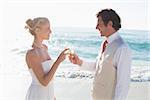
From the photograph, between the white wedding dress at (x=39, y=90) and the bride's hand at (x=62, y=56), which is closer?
the bride's hand at (x=62, y=56)

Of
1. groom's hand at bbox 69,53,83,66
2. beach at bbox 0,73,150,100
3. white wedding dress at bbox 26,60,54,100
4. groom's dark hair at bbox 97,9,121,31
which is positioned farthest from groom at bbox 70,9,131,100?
beach at bbox 0,73,150,100

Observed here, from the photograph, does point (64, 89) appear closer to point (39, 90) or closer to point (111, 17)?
point (39, 90)

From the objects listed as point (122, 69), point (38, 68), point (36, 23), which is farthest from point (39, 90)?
point (122, 69)

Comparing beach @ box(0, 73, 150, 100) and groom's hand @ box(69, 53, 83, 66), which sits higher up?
groom's hand @ box(69, 53, 83, 66)

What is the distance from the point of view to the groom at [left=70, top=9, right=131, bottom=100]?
197 centimetres

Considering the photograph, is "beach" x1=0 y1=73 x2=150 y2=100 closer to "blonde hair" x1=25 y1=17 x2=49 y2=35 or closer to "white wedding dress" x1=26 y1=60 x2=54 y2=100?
"white wedding dress" x1=26 y1=60 x2=54 y2=100

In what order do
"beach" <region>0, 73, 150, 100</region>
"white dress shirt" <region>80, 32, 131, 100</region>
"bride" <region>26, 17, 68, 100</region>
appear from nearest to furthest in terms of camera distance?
"white dress shirt" <region>80, 32, 131, 100</region> < "bride" <region>26, 17, 68, 100</region> < "beach" <region>0, 73, 150, 100</region>

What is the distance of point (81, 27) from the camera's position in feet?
11.9

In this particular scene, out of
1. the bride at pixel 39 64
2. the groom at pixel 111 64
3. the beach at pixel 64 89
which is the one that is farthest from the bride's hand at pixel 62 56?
the beach at pixel 64 89

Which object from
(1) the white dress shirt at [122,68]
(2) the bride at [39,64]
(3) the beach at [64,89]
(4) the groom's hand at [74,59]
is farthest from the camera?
(3) the beach at [64,89]

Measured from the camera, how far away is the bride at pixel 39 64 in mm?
2066

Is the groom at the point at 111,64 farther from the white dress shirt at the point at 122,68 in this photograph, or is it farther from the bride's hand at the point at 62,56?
the bride's hand at the point at 62,56

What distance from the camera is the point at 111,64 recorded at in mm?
2014

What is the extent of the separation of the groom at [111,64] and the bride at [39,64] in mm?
261
